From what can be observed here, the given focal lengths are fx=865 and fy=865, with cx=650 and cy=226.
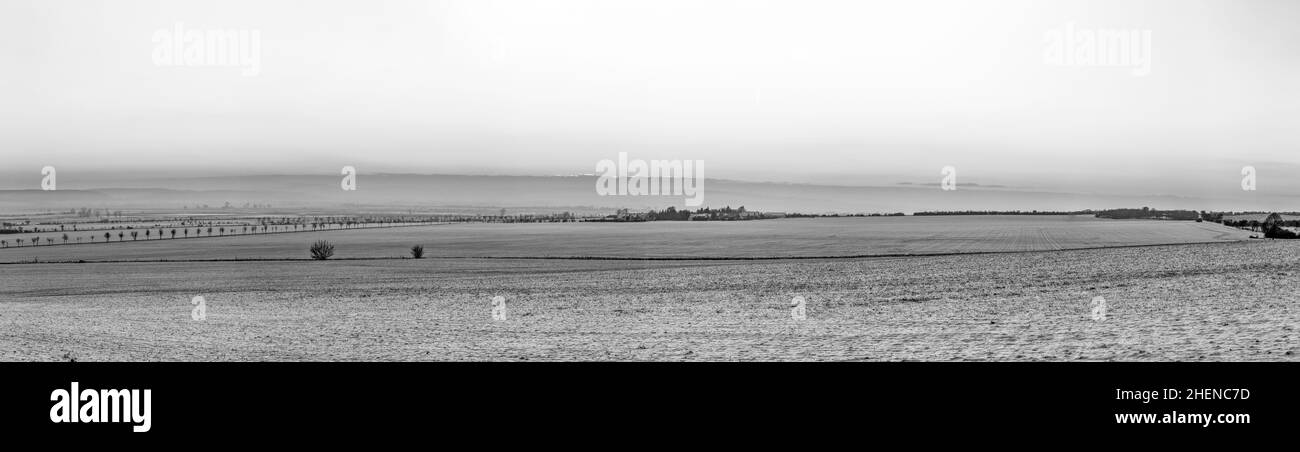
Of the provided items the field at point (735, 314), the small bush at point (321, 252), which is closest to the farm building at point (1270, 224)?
the field at point (735, 314)

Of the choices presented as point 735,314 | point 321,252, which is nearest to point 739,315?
point 735,314

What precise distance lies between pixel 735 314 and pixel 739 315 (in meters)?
0.39

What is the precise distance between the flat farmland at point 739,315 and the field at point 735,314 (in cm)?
11

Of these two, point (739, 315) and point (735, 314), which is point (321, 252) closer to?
point (735, 314)

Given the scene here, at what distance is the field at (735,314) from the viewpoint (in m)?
20.1

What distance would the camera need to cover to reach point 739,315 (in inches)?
1244

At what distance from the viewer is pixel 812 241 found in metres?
126

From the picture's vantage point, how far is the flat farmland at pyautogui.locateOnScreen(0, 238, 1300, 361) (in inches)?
788

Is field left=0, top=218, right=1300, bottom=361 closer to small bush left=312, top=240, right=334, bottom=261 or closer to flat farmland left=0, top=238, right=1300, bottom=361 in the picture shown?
flat farmland left=0, top=238, right=1300, bottom=361
